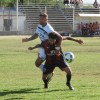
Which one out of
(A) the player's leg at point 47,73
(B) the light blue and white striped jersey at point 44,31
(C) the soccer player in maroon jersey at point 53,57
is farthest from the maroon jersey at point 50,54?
(B) the light blue and white striped jersey at point 44,31

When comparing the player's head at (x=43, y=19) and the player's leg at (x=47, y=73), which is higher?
the player's head at (x=43, y=19)

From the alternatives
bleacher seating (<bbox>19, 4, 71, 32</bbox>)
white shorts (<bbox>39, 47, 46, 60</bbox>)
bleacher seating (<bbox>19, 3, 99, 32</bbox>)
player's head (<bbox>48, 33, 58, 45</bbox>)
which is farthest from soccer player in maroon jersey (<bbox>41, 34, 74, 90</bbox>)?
bleacher seating (<bbox>19, 4, 71, 32</bbox>)

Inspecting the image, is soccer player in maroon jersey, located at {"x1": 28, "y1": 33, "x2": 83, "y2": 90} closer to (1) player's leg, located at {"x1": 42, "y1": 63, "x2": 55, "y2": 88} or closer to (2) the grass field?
(1) player's leg, located at {"x1": 42, "y1": 63, "x2": 55, "y2": 88}

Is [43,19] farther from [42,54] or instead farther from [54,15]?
[54,15]

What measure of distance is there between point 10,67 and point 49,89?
663 cm

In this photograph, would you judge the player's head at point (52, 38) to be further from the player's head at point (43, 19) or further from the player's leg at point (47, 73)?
the player's leg at point (47, 73)

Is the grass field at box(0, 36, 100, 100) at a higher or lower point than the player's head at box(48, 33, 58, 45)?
lower

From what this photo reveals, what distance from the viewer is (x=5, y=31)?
6469 cm

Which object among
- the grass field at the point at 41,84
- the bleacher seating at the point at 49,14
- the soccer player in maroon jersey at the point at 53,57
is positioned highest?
the soccer player in maroon jersey at the point at 53,57

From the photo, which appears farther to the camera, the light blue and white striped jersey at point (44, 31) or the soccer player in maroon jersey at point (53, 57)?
the light blue and white striped jersey at point (44, 31)

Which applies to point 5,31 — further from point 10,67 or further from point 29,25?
point 10,67

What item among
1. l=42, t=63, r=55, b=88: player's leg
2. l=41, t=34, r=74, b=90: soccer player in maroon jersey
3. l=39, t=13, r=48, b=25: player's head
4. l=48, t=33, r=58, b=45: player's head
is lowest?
l=42, t=63, r=55, b=88: player's leg

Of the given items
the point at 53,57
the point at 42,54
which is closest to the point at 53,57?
the point at 53,57

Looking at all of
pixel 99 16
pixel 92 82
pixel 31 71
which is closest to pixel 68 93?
pixel 92 82
